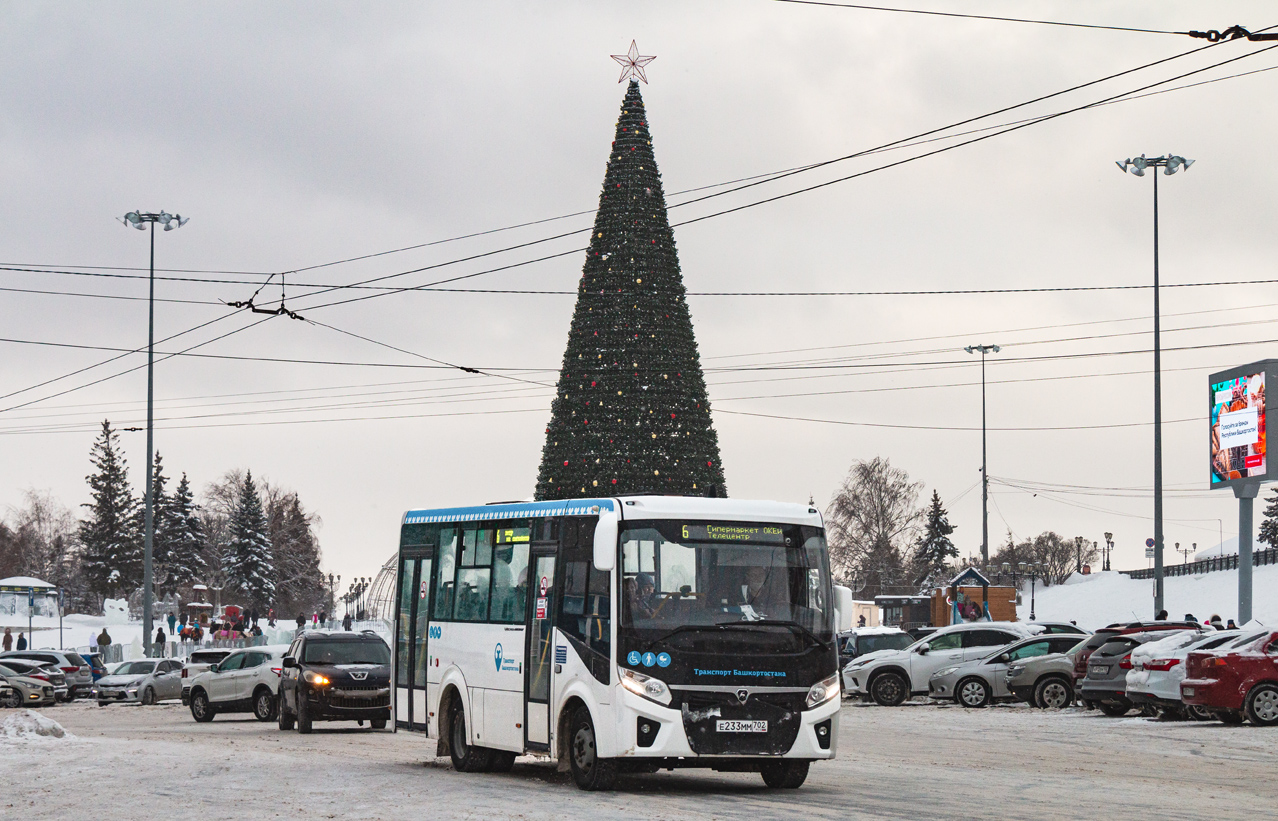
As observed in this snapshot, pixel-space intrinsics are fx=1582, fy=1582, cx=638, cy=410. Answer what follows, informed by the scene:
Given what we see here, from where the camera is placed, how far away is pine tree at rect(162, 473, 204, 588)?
370 ft

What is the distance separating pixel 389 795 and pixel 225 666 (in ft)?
60.0

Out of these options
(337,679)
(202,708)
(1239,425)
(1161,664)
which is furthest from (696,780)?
(1239,425)

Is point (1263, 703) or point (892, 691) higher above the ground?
point (1263, 703)

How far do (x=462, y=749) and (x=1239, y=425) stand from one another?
31.2 meters

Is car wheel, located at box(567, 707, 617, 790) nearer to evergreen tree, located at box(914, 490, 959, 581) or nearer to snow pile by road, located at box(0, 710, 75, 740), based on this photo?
snow pile by road, located at box(0, 710, 75, 740)

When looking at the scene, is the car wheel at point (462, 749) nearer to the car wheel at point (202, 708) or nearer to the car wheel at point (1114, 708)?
the car wheel at point (1114, 708)

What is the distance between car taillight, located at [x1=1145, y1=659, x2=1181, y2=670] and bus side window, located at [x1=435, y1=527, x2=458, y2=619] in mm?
12685

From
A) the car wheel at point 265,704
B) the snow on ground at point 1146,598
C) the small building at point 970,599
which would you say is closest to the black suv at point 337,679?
the car wheel at point 265,704

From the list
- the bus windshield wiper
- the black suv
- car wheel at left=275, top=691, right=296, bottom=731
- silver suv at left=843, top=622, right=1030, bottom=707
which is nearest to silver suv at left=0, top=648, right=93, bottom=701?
car wheel at left=275, top=691, right=296, bottom=731

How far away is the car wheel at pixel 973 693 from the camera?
101ft

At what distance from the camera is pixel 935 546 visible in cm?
11425

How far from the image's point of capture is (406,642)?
18484 millimetres

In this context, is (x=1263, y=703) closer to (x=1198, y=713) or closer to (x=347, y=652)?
(x=1198, y=713)

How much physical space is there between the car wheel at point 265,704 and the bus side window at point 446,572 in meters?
13.2
